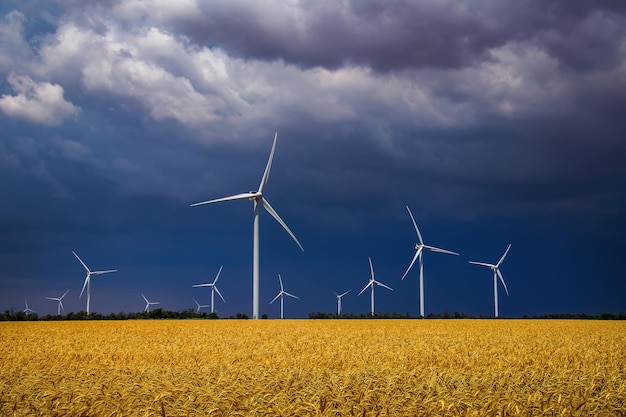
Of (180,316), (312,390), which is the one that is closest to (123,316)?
(180,316)

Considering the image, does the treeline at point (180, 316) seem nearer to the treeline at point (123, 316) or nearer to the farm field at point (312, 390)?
the treeline at point (123, 316)

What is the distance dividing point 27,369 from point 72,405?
25.2 ft

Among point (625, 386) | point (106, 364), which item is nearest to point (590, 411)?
point (625, 386)

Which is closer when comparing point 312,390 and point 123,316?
point 312,390

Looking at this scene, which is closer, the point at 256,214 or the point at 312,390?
the point at 312,390

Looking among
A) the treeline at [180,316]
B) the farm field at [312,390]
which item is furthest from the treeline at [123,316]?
the farm field at [312,390]

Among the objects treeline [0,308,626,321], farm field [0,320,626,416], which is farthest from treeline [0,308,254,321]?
farm field [0,320,626,416]

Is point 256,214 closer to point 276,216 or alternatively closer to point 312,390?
point 276,216

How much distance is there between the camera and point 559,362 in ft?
64.5

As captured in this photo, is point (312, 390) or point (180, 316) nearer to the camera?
point (312, 390)

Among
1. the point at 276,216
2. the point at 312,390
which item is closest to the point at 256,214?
the point at 276,216

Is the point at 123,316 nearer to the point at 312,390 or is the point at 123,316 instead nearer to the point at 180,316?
the point at 180,316

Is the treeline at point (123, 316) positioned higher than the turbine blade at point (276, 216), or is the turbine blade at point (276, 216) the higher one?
the turbine blade at point (276, 216)

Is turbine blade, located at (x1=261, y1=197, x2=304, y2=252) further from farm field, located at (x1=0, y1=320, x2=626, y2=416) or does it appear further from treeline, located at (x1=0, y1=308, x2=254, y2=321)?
farm field, located at (x1=0, y1=320, x2=626, y2=416)
